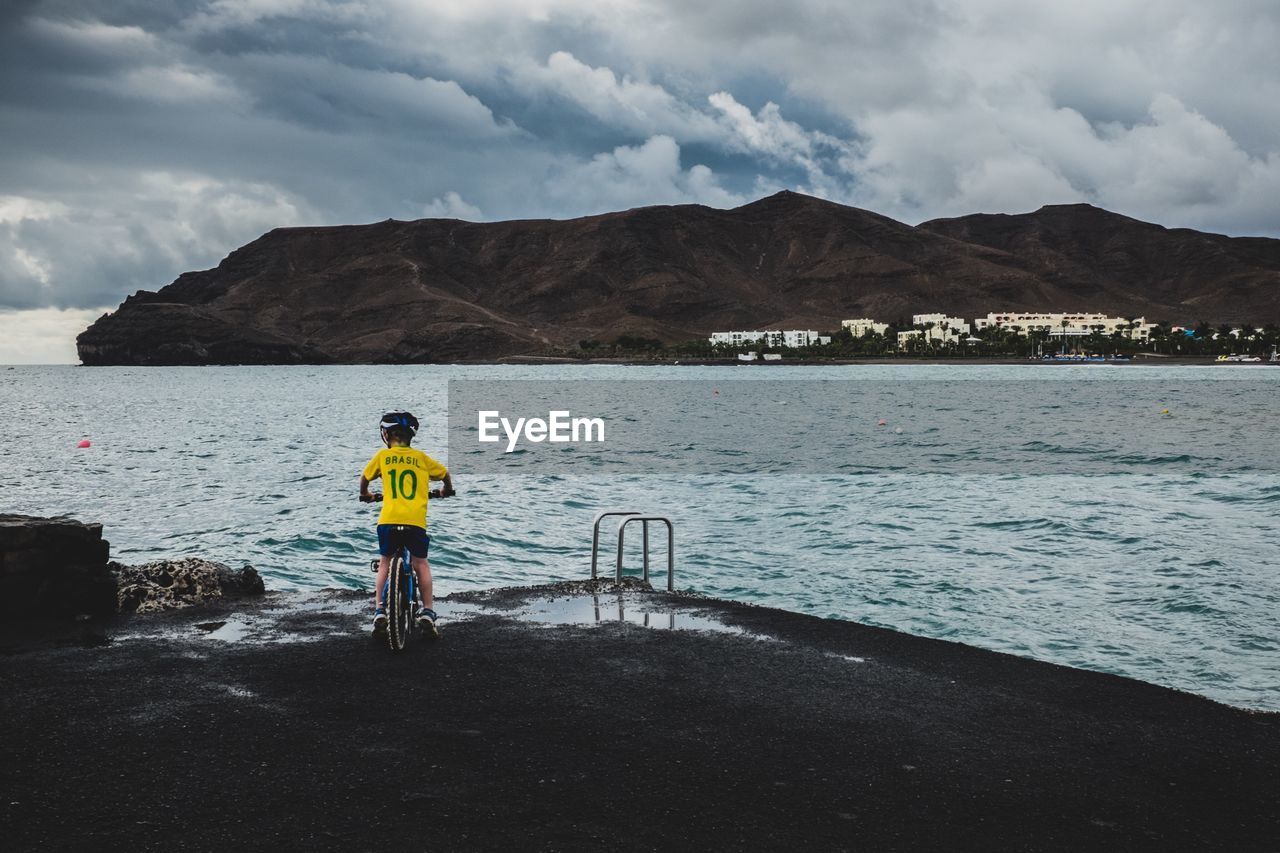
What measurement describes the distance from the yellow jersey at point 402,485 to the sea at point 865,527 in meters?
9.86

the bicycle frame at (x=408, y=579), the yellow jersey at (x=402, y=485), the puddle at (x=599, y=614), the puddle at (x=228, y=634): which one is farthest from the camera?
the puddle at (x=599, y=614)

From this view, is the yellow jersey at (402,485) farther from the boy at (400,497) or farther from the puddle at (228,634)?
the puddle at (228,634)

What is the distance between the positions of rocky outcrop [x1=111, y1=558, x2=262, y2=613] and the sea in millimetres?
6359

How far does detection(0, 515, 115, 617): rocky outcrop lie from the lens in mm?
10305

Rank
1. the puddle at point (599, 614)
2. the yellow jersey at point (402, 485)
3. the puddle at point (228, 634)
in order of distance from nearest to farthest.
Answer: the yellow jersey at point (402, 485), the puddle at point (228, 634), the puddle at point (599, 614)

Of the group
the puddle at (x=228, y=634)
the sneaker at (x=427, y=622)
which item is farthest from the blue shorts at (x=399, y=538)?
the puddle at (x=228, y=634)

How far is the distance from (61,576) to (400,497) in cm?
Result: 445

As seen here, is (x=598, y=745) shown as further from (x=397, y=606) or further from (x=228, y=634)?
(x=228, y=634)

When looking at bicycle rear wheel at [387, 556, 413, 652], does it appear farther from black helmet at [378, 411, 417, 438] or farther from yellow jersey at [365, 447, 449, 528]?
black helmet at [378, 411, 417, 438]

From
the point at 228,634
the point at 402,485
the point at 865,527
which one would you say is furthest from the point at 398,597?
the point at 865,527

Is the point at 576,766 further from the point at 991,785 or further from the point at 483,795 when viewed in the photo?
the point at 991,785

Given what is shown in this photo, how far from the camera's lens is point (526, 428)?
77.0 meters

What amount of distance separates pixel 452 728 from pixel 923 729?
3.58 metres

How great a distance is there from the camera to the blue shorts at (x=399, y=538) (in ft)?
30.2
